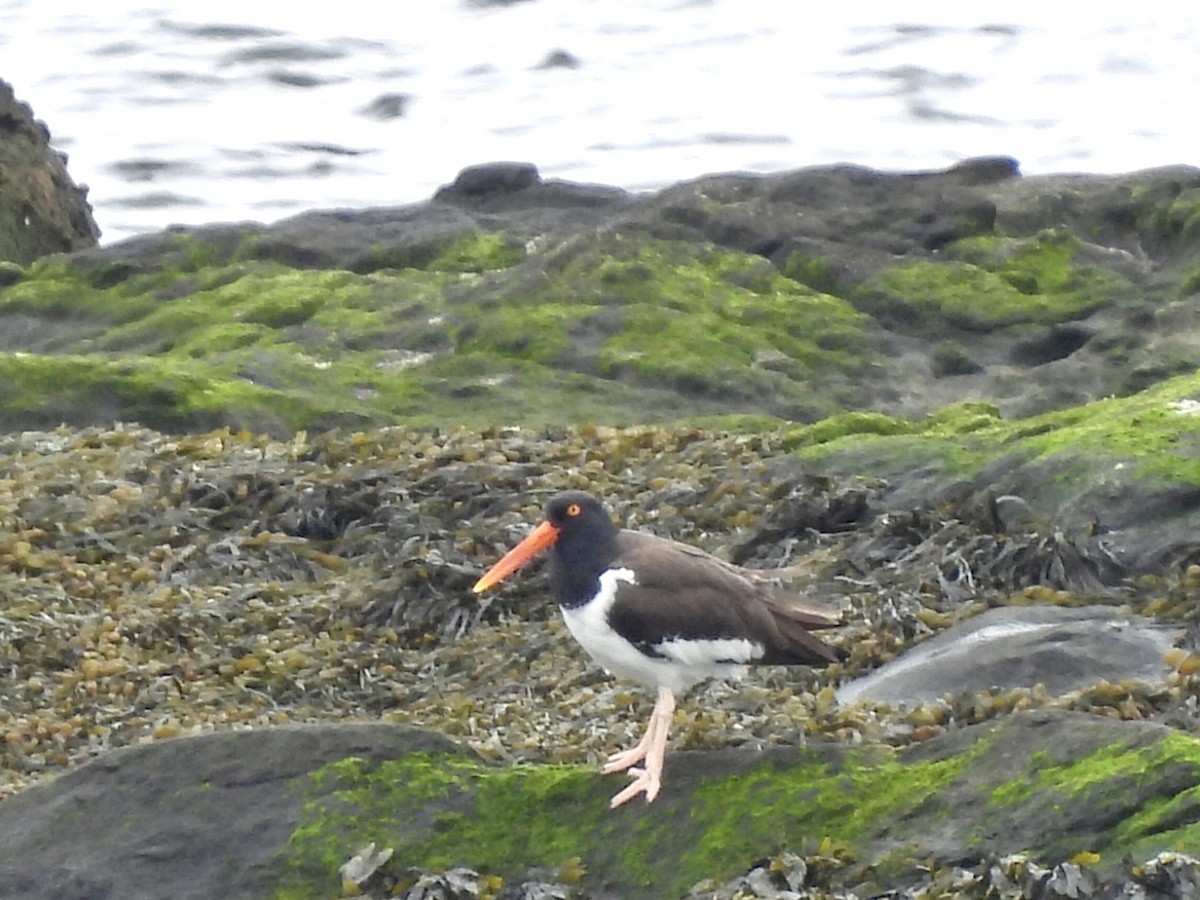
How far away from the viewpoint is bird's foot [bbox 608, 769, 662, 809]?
5.21 m

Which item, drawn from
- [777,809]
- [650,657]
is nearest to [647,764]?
[777,809]

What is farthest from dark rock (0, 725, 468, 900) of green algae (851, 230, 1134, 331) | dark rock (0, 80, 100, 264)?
dark rock (0, 80, 100, 264)

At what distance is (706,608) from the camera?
19.3ft

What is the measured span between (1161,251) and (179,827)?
33.3ft

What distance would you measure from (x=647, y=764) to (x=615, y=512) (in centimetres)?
347

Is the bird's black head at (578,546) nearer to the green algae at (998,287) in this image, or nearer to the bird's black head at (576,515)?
the bird's black head at (576,515)

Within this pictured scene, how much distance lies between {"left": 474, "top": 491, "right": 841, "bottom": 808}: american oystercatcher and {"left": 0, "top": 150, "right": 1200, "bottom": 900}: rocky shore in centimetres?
26

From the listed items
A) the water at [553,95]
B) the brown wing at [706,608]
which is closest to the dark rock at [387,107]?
the water at [553,95]

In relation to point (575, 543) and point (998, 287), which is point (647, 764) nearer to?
point (575, 543)

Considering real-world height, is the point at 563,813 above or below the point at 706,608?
below

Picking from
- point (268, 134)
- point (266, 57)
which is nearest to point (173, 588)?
point (268, 134)

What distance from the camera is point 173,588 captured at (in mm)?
8234

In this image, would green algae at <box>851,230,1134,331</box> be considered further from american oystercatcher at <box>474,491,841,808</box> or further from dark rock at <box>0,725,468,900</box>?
dark rock at <box>0,725,468,900</box>

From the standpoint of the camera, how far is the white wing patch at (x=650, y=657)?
5.84 m
